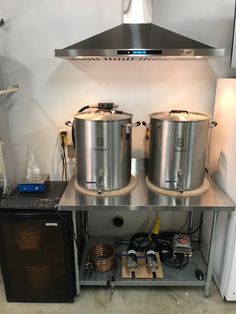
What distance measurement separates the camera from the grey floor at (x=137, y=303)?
1.54 m

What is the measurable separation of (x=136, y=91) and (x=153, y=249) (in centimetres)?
111

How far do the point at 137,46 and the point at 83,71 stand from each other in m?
0.62

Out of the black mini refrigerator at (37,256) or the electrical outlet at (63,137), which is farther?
the electrical outlet at (63,137)

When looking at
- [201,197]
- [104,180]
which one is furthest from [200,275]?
[104,180]

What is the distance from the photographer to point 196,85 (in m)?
1.71

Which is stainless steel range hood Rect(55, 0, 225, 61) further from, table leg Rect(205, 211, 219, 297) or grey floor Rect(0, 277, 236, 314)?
grey floor Rect(0, 277, 236, 314)

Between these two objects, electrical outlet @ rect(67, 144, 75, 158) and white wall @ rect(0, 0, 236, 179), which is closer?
white wall @ rect(0, 0, 236, 179)

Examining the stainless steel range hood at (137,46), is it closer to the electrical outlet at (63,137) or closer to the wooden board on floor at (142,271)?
the electrical outlet at (63,137)

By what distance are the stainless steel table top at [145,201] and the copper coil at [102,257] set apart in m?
0.55

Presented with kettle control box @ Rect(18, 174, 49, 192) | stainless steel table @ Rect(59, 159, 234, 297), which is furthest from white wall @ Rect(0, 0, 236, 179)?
stainless steel table @ Rect(59, 159, 234, 297)

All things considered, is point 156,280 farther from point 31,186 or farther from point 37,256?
point 31,186

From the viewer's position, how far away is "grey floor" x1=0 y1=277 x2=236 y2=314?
1543mm

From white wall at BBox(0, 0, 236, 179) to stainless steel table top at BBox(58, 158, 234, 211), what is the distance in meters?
0.49

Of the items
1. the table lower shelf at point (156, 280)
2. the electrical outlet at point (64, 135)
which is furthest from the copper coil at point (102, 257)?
the electrical outlet at point (64, 135)
